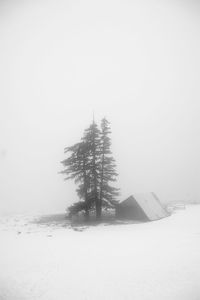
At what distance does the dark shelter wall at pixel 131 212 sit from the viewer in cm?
3025

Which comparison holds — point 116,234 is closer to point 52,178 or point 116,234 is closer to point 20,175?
point 52,178

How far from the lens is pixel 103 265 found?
46.7 feet

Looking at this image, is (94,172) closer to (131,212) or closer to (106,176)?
(106,176)

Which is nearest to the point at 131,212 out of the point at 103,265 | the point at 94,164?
the point at 94,164

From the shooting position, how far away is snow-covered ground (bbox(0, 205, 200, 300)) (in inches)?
429

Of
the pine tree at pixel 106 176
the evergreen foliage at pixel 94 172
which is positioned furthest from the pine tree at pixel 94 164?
the pine tree at pixel 106 176

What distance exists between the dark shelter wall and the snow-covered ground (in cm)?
604

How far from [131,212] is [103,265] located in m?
17.8

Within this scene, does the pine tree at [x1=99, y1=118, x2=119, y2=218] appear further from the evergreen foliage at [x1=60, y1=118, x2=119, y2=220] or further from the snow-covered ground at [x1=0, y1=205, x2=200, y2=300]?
the snow-covered ground at [x1=0, y1=205, x2=200, y2=300]

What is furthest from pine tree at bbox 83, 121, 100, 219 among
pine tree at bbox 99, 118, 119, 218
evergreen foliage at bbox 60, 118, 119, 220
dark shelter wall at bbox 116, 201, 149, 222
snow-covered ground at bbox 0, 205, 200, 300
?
snow-covered ground at bbox 0, 205, 200, 300

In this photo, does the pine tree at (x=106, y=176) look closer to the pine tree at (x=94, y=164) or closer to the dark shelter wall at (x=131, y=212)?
the pine tree at (x=94, y=164)

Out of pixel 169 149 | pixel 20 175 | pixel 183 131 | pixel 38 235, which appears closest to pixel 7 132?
pixel 20 175

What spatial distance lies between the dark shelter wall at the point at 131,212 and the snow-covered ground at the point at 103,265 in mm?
6041

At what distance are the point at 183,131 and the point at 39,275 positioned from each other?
5537 inches
